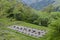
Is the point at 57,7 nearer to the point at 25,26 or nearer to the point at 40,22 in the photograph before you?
the point at 40,22

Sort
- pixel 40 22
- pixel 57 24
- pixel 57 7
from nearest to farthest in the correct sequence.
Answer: pixel 57 24 → pixel 40 22 → pixel 57 7

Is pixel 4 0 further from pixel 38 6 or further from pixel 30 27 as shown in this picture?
pixel 38 6

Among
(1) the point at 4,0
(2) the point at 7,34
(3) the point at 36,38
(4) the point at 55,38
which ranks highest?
(1) the point at 4,0

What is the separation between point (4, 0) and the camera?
4.84 m

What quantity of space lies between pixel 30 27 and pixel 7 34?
984 cm

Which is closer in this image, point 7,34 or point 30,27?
point 7,34

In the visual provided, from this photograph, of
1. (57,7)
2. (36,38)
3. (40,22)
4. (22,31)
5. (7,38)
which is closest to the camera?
(7,38)

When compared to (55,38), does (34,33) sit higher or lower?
lower

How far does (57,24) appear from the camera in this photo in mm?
6320

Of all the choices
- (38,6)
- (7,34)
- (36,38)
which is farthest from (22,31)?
(7,34)

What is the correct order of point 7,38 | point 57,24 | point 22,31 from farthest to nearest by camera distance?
point 22,31 → point 57,24 → point 7,38

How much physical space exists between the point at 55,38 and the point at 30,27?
821 cm

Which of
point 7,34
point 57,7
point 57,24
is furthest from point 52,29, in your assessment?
point 57,7

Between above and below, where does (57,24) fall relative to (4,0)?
below
